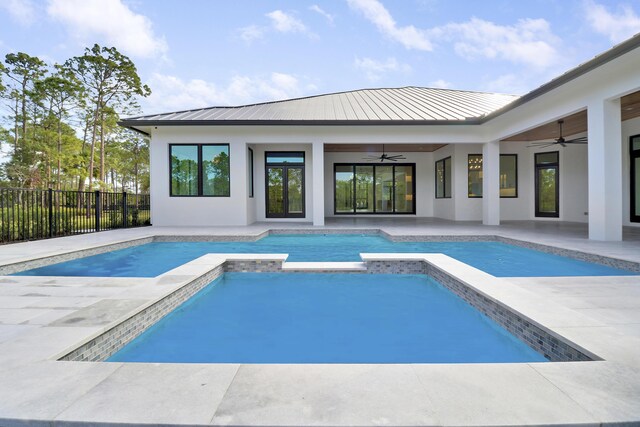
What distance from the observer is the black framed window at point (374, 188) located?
16.1 meters

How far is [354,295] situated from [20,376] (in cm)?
346

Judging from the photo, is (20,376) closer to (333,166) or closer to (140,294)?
(140,294)

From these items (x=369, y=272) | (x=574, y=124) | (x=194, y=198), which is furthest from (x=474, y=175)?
(x=194, y=198)

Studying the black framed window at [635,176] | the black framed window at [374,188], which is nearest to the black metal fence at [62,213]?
the black framed window at [374,188]

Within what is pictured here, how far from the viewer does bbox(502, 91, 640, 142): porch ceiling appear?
8.13 meters

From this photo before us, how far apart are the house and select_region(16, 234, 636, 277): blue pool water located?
204 centimetres

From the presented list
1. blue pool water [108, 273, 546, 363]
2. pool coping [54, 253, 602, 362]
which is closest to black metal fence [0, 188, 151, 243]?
pool coping [54, 253, 602, 362]

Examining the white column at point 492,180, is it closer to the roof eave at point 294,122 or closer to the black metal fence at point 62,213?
the roof eave at point 294,122

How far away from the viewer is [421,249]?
302 inches

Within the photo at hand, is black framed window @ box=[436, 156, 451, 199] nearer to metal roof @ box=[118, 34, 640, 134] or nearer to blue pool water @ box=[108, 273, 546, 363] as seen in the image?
metal roof @ box=[118, 34, 640, 134]

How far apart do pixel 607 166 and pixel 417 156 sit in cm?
910

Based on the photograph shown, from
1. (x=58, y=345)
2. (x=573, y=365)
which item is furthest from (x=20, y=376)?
(x=573, y=365)

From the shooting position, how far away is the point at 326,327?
3.73m

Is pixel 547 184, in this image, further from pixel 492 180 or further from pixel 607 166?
pixel 607 166
